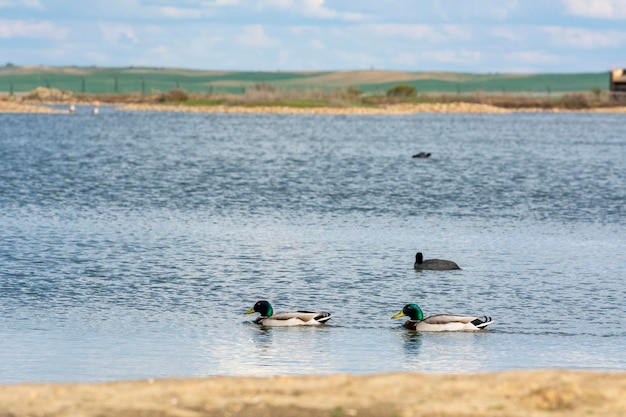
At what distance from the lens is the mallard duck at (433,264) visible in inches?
1089

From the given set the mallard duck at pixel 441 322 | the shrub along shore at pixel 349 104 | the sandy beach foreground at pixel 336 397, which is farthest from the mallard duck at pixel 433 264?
the shrub along shore at pixel 349 104

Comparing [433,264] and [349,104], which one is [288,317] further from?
[349,104]

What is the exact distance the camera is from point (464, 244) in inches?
1299

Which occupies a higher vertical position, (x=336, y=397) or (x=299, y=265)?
(x=336, y=397)

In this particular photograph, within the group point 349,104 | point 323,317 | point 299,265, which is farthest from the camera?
point 349,104

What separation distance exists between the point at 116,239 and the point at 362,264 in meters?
8.11

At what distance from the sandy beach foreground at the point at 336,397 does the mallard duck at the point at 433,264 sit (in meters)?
13.9

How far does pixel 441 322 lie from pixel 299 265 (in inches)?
310

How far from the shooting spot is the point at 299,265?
28453 mm

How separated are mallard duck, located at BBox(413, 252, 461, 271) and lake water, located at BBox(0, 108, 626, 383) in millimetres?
382

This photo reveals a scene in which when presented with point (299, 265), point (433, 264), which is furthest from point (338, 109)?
point (433, 264)

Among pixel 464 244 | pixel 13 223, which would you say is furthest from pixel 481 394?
pixel 13 223

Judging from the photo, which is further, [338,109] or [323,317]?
[338,109]

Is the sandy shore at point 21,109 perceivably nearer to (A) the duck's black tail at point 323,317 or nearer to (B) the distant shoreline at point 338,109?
(B) the distant shoreline at point 338,109
